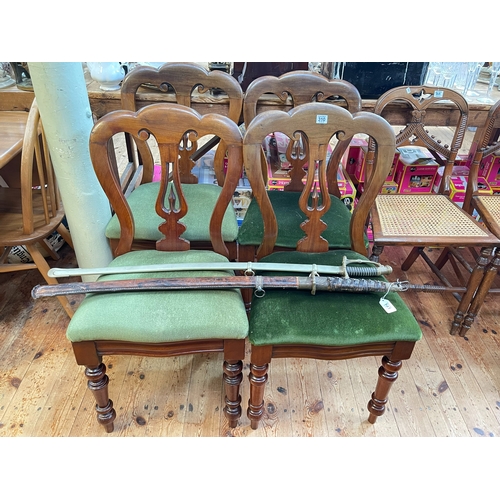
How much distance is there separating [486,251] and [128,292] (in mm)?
1396

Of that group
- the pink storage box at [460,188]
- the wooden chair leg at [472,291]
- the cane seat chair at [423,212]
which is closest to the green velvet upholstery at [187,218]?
the cane seat chair at [423,212]

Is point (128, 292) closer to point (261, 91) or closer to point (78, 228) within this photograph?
point (78, 228)

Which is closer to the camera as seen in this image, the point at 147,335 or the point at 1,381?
the point at 147,335

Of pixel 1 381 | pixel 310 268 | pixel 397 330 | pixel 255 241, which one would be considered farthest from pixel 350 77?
pixel 1 381

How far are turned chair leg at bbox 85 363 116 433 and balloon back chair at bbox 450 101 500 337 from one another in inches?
58.8

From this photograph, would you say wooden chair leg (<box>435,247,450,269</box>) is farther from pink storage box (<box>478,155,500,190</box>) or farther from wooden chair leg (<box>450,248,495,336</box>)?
pink storage box (<box>478,155,500,190</box>)

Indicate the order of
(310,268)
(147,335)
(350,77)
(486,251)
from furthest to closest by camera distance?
(350,77)
(486,251)
(310,268)
(147,335)

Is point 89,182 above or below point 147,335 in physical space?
above

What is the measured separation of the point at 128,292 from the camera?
3.72 ft

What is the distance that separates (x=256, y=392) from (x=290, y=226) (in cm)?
61

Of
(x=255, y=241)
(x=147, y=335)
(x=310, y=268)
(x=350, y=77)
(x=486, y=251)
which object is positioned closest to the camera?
(x=147, y=335)

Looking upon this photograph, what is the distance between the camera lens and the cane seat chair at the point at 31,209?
139 centimetres

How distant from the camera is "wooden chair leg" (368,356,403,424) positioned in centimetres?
120

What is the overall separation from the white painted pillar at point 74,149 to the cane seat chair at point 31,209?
0.35 ft
